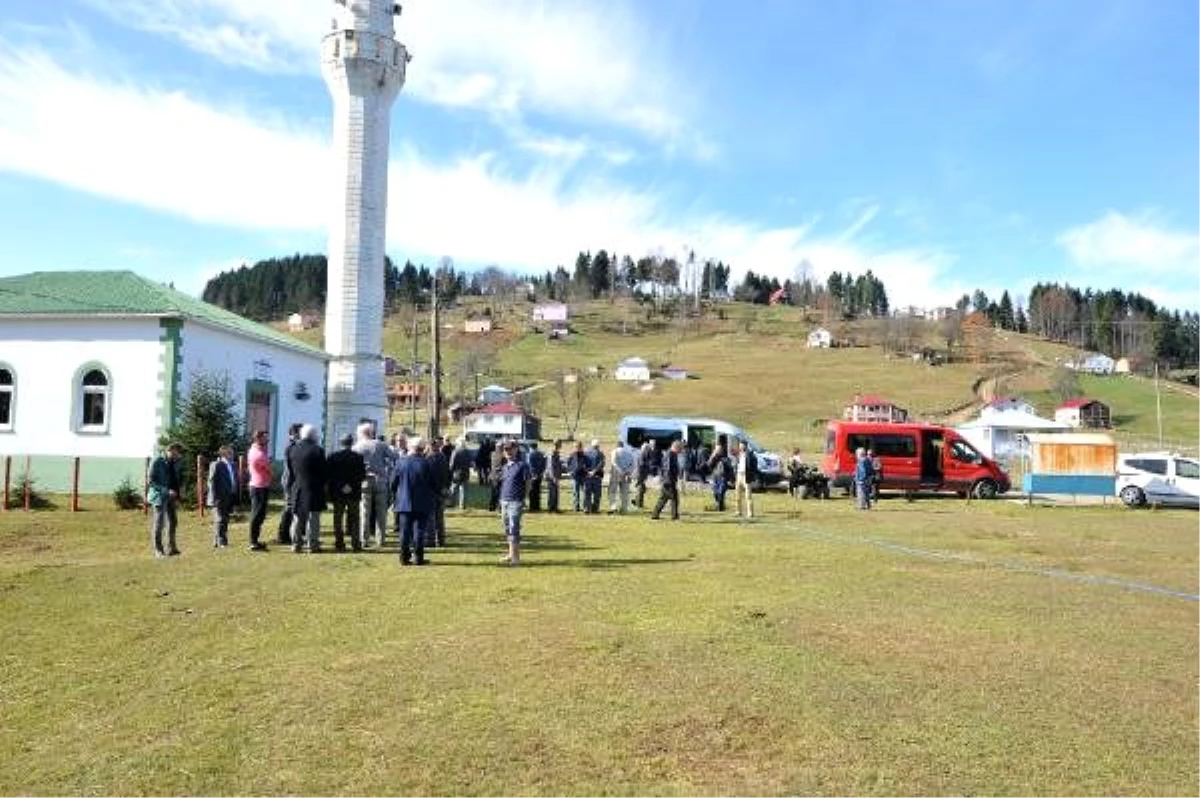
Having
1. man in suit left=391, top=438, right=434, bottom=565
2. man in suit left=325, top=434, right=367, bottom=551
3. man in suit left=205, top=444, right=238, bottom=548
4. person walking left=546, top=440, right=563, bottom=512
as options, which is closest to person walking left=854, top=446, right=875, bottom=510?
person walking left=546, top=440, right=563, bottom=512

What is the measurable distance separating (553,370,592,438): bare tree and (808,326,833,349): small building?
3588 cm

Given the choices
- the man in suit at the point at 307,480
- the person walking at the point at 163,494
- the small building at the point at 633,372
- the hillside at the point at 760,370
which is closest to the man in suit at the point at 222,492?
the person walking at the point at 163,494

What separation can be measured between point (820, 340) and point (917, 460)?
103382mm

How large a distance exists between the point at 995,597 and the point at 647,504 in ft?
48.5

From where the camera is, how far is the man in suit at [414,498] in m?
12.5

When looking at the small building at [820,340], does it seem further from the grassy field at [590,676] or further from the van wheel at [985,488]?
the grassy field at [590,676]

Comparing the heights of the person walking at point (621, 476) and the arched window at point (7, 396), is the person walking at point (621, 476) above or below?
below

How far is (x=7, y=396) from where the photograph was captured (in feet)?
78.9

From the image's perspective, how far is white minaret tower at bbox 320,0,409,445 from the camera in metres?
32.9

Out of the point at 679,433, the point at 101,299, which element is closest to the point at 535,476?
the point at 101,299

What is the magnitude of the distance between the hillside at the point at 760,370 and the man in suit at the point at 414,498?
178 ft

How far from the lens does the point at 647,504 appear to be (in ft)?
83.7

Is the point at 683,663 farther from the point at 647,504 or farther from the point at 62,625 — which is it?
the point at 647,504

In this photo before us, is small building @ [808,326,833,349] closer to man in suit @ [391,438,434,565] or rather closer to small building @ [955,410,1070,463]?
small building @ [955,410,1070,463]
